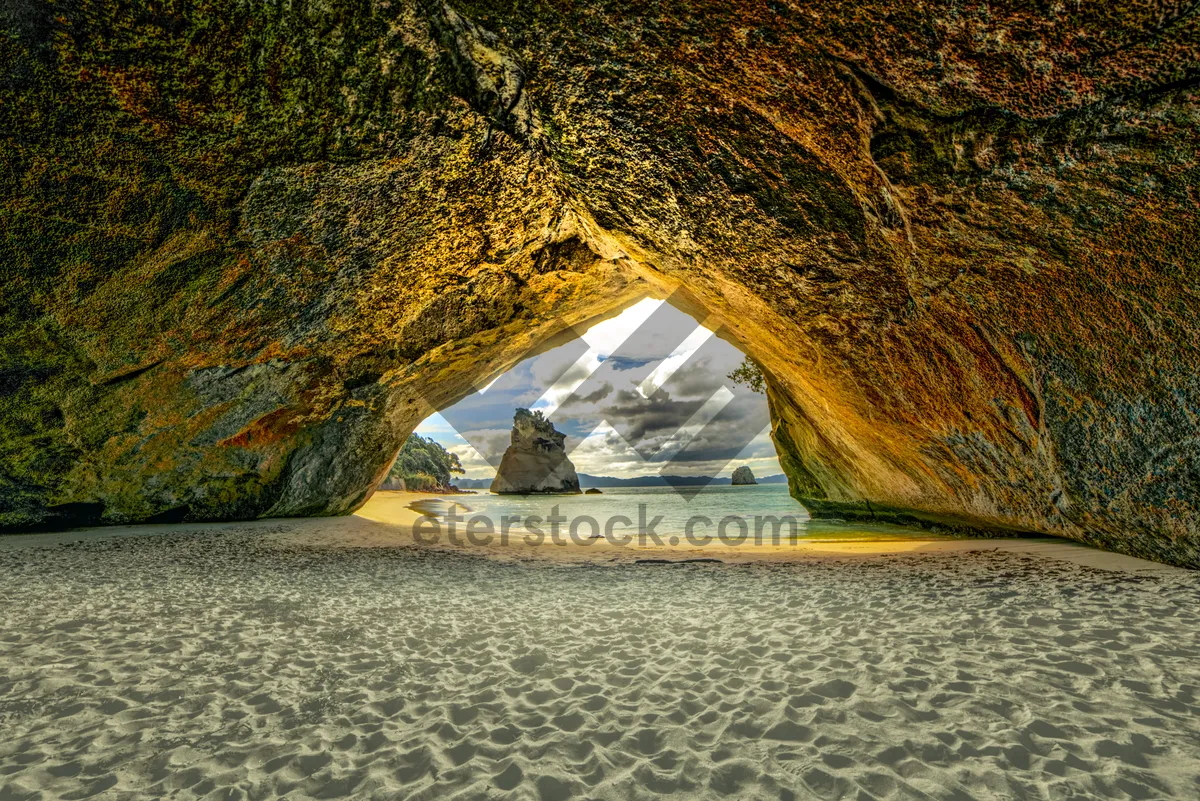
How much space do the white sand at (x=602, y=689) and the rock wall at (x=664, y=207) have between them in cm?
247

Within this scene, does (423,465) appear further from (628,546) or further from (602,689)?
(602,689)

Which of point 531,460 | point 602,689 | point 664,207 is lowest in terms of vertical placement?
point 602,689

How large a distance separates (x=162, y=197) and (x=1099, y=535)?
13.2 meters

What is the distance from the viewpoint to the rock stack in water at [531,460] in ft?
187

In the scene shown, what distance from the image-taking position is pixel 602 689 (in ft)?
11.9

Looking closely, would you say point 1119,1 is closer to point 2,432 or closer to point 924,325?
point 924,325

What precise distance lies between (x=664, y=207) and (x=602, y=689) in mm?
5541

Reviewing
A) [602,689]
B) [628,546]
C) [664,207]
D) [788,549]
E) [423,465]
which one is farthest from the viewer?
[423,465]

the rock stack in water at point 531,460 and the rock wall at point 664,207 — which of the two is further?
the rock stack in water at point 531,460

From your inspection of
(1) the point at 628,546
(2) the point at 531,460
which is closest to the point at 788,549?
(1) the point at 628,546

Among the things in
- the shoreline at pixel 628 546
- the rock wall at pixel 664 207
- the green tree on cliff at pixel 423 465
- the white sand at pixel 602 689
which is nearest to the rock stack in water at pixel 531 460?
the green tree on cliff at pixel 423 465

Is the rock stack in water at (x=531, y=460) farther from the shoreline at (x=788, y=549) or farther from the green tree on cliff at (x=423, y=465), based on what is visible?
the shoreline at (x=788, y=549)

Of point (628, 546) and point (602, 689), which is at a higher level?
point (602, 689)

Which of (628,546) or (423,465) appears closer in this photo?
(628,546)
